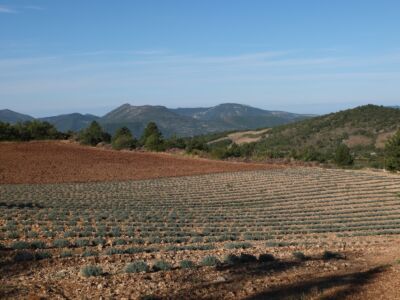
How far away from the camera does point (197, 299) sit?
8.95 meters

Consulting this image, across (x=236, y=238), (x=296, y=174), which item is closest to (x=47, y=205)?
(x=236, y=238)

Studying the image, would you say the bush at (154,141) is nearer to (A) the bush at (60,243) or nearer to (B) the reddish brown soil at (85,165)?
(B) the reddish brown soil at (85,165)

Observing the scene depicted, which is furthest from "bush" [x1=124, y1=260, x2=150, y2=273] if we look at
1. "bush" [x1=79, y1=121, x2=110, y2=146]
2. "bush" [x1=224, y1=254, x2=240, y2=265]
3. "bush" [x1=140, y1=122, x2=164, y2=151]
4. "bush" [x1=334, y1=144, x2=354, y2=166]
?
"bush" [x1=79, y1=121, x2=110, y2=146]

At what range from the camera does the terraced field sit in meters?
12.1

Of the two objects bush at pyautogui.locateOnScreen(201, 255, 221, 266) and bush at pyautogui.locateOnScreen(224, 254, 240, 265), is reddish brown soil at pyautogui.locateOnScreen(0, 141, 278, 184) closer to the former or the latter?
bush at pyautogui.locateOnScreen(224, 254, 240, 265)

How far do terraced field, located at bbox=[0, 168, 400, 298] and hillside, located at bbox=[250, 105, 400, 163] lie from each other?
67018 mm

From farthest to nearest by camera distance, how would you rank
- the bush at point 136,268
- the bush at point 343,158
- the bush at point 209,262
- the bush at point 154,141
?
1. the bush at point 154,141
2. the bush at point 343,158
3. the bush at point 209,262
4. the bush at point 136,268

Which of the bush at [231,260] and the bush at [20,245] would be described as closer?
the bush at [231,260]

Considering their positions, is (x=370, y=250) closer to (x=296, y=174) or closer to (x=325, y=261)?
(x=325, y=261)

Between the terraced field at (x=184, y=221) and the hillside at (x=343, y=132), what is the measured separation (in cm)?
6702

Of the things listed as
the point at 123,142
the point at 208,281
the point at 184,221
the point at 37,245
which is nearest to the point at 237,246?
the point at 208,281

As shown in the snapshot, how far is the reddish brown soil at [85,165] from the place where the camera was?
49094mm

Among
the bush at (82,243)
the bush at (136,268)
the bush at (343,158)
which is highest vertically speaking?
the bush at (343,158)

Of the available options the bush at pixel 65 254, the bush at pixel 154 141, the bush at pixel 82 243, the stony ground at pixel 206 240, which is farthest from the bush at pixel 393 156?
the bush at pixel 65 254
